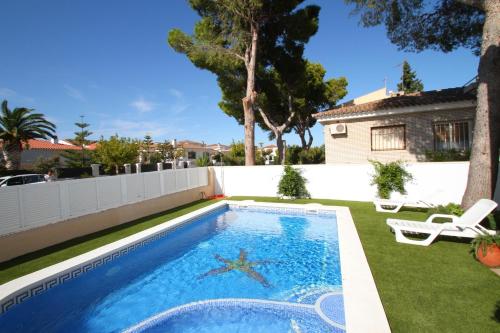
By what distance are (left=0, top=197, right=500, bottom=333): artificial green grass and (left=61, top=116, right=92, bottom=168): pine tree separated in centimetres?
3824

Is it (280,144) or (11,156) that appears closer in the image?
(280,144)

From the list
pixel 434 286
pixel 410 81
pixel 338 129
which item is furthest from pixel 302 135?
pixel 410 81

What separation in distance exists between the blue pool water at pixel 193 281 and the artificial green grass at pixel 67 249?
99 centimetres

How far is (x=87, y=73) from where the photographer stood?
2166 centimetres

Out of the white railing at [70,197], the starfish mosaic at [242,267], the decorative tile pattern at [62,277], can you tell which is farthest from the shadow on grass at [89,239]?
the starfish mosaic at [242,267]

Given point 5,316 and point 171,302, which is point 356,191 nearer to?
point 171,302

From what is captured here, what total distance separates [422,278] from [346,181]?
849 centimetres

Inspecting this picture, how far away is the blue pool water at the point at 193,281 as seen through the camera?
452 cm

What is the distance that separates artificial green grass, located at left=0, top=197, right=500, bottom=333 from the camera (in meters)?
3.36

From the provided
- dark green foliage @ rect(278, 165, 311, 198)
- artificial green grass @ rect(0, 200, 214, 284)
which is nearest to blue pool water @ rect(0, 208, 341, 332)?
artificial green grass @ rect(0, 200, 214, 284)

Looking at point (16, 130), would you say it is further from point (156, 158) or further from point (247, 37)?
point (247, 37)

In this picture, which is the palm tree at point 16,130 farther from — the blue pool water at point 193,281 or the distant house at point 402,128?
the distant house at point 402,128

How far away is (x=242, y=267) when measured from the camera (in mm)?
6453

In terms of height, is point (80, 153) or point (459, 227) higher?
point (80, 153)
